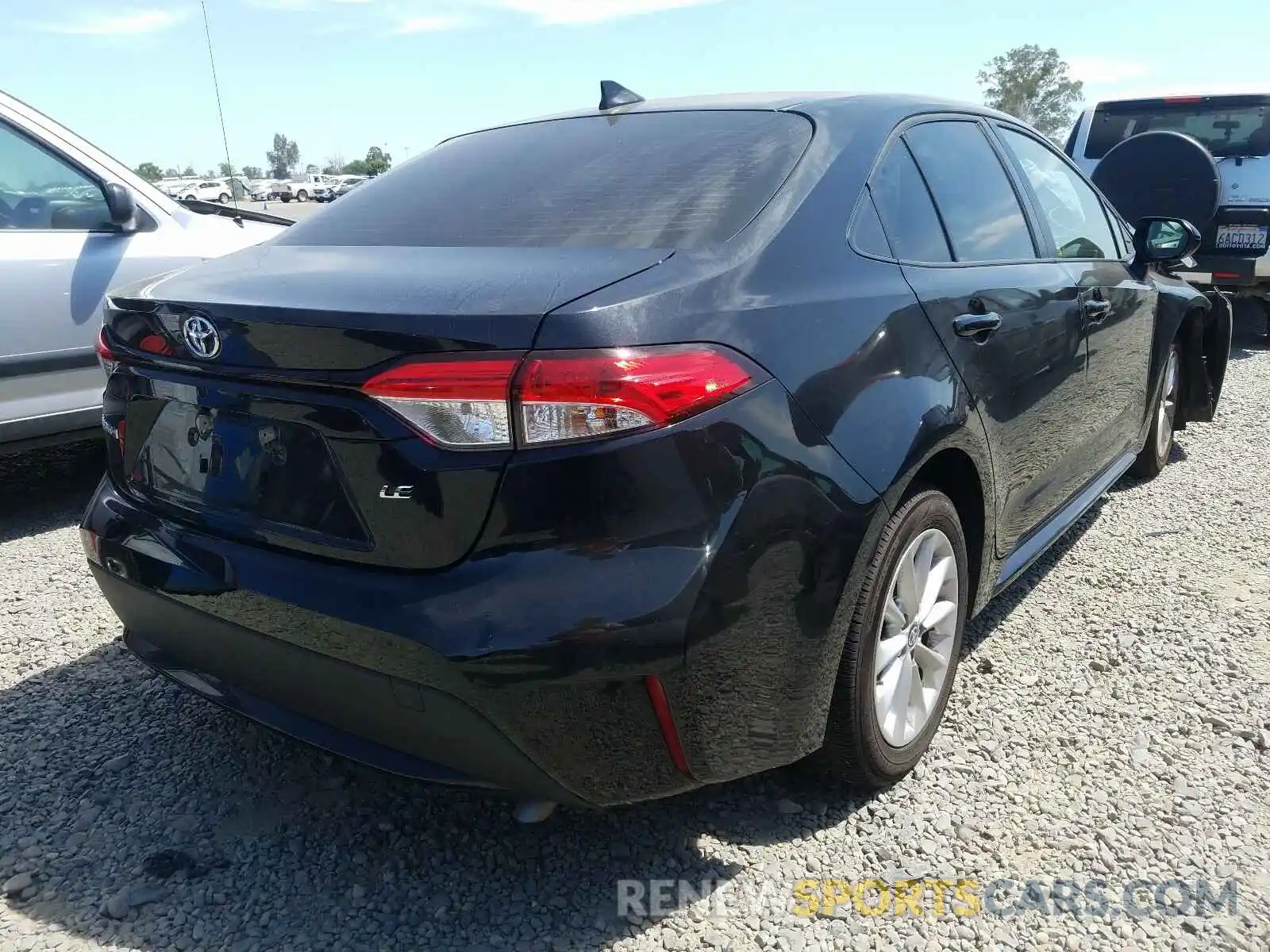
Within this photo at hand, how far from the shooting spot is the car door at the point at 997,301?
7.98 feet

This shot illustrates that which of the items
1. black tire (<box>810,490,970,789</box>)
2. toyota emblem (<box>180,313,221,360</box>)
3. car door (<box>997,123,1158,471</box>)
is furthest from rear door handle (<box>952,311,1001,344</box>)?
toyota emblem (<box>180,313,221,360</box>)

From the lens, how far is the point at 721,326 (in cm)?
182

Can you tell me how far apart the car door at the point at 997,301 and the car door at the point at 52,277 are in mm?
3299

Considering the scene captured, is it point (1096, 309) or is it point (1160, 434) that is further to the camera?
point (1160, 434)

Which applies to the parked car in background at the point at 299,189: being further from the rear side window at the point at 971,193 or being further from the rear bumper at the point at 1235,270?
the rear side window at the point at 971,193

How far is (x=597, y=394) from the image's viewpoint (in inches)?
65.8

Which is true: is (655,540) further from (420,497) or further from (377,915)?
(377,915)

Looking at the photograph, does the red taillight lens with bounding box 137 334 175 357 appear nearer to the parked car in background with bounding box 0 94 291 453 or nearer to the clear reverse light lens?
the clear reverse light lens

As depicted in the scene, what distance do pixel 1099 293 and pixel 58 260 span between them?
3904mm

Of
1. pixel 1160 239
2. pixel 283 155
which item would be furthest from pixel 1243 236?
pixel 283 155

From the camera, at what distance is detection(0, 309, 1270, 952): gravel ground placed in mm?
2004

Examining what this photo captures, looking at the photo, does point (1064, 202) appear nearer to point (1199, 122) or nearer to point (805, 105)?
point (805, 105)

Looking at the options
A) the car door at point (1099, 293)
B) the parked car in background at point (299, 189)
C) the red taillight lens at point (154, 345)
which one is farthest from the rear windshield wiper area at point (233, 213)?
the parked car in background at point (299, 189)

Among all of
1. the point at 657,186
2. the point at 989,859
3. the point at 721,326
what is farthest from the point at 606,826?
the point at 657,186
